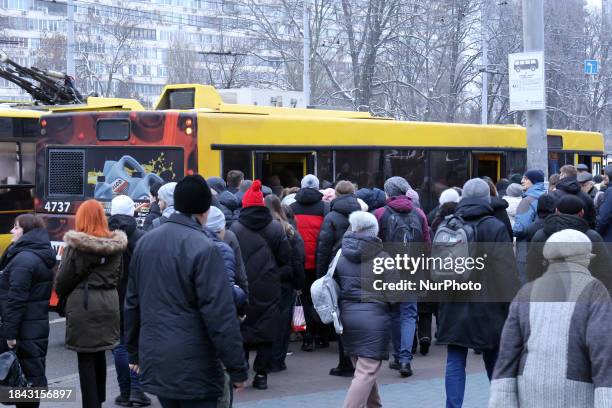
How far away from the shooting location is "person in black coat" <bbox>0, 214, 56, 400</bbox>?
24.3ft

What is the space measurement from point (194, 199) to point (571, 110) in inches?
1760

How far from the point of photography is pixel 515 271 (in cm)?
750

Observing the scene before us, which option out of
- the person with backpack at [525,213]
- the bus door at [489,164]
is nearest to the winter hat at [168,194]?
the person with backpack at [525,213]

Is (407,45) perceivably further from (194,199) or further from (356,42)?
(194,199)

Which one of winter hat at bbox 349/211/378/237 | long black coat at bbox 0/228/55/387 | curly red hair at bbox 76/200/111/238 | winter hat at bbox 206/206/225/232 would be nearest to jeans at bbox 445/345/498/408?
winter hat at bbox 349/211/378/237

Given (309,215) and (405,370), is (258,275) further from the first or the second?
(309,215)

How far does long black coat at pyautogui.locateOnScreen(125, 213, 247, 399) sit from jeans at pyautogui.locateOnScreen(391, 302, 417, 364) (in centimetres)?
450

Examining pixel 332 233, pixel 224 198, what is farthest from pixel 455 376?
pixel 224 198

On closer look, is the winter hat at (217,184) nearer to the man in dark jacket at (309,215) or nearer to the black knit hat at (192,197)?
the man in dark jacket at (309,215)

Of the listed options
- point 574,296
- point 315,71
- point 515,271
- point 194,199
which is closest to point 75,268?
point 194,199

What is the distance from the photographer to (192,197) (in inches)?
215

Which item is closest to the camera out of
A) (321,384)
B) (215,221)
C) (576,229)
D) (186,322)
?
(186,322)

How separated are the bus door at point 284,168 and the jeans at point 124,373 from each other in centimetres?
498

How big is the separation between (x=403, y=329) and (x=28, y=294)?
143 inches
